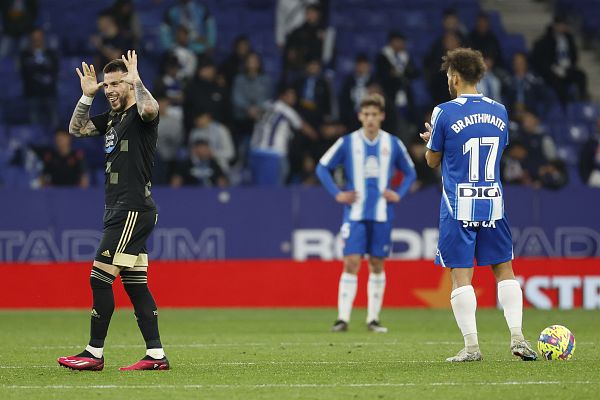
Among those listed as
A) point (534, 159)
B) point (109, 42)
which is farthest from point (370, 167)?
point (109, 42)

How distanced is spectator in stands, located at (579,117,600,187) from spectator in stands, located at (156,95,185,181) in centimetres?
680

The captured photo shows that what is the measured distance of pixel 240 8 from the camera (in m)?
23.0

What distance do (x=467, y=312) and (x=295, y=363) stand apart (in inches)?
54.1

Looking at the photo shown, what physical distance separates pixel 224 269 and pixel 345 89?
4.61 metres

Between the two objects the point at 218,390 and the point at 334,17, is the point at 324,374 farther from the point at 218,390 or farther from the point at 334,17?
the point at 334,17

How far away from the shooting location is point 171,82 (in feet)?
66.6

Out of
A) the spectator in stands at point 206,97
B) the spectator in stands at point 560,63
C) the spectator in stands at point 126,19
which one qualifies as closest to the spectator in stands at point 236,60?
the spectator in stands at point 206,97

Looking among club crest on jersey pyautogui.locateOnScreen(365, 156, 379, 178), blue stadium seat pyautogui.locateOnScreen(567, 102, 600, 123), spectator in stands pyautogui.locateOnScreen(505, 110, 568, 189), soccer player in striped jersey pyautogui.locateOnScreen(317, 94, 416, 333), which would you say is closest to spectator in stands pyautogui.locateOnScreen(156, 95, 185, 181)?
spectator in stands pyautogui.locateOnScreen(505, 110, 568, 189)

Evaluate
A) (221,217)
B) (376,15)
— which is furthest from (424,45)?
(221,217)

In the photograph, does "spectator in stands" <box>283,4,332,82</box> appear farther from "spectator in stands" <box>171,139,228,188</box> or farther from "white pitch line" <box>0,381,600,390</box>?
"white pitch line" <box>0,381,600,390</box>

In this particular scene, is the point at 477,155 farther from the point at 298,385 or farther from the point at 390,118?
the point at 390,118

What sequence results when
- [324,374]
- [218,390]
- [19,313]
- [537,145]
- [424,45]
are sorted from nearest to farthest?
1. [218,390]
2. [324,374]
3. [19,313]
4. [537,145]
5. [424,45]

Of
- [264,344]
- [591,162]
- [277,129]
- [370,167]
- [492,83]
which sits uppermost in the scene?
[492,83]

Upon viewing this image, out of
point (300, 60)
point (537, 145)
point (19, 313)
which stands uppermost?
point (300, 60)
